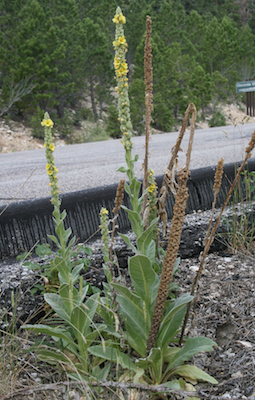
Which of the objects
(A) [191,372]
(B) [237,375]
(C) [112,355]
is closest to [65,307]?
(C) [112,355]

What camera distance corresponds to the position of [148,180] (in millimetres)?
1233

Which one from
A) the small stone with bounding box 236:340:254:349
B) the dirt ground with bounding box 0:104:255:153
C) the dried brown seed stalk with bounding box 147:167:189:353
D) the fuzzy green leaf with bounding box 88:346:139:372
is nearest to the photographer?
the dried brown seed stalk with bounding box 147:167:189:353

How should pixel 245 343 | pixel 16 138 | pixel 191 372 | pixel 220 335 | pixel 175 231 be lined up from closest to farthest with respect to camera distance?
1. pixel 175 231
2. pixel 191 372
3. pixel 245 343
4. pixel 220 335
5. pixel 16 138

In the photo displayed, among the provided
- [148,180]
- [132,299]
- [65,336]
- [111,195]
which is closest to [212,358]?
[132,299]

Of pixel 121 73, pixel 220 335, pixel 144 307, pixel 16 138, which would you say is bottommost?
pixel 220 335

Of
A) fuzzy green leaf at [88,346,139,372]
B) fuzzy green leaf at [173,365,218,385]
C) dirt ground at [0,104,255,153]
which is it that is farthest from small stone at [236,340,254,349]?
dirt ground at [0,104,255,153]

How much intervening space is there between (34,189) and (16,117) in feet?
39.7

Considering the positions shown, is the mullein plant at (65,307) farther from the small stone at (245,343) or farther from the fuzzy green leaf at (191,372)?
the small stone at (245,343)

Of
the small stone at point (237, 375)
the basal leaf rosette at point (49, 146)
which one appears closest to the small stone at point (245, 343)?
the small stone at point (237, 375)

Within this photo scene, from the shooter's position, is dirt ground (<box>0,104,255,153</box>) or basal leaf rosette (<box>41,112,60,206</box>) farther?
dirt ground (<box>0,104,255,153</box>)

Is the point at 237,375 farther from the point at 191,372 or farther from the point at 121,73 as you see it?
the point at 121,73

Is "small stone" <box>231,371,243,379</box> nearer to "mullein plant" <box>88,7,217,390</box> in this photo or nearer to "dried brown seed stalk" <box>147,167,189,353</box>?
"mullein plant" <box>88,7,217,390</box>

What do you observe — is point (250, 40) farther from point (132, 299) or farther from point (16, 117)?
point (132, 299)

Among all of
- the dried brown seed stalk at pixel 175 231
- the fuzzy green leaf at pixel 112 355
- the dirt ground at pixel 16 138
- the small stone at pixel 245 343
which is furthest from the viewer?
the dirt ground at pixel 16 138
